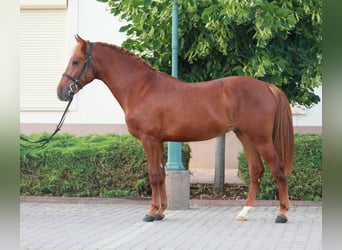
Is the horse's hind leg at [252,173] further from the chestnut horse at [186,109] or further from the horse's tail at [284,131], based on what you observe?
the horse's tail at [284,131]

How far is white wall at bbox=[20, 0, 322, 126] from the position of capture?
17641 millimetres

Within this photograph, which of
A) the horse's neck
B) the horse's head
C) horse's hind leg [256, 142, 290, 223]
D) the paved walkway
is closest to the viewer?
the paved walkway

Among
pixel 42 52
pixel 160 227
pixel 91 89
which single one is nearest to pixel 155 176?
pixel 160 227

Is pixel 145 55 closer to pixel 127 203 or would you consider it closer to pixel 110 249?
A: pixel 127 203

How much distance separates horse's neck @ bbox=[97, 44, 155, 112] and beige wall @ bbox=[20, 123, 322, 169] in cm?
836

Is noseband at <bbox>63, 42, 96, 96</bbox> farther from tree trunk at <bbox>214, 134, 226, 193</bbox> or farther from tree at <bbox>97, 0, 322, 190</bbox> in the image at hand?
tree trunk at <bbox>214, 134, 226, 193</bbox>

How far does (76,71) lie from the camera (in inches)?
352

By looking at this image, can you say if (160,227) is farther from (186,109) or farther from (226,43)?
(226,43)

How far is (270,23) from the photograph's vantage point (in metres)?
9.51

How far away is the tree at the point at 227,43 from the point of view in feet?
34.1

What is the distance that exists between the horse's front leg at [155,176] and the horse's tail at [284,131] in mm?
1801

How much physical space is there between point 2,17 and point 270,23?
8.34 metres

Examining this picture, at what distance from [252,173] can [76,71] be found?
3.12m

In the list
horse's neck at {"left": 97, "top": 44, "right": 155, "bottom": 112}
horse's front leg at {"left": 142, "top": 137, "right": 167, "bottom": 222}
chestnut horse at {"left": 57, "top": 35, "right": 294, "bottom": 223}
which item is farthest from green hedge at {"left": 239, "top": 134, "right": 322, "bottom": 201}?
horse's neck at {"left": 97, "top": 44, "right": 155, "bottom": 112}
